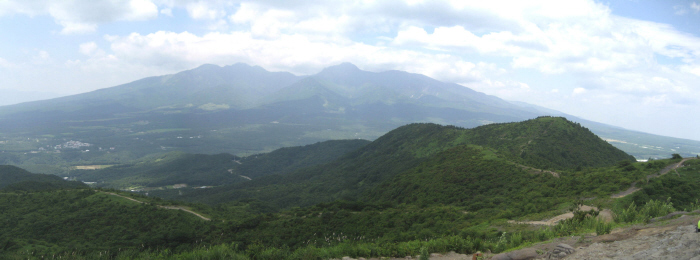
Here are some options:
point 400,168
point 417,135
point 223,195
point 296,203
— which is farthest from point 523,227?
point 223,195

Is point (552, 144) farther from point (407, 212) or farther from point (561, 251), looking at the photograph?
point (561, 251)

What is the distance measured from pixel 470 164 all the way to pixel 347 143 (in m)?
110

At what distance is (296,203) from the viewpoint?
73.9m

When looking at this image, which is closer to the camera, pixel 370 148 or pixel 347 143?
pixel 370 148

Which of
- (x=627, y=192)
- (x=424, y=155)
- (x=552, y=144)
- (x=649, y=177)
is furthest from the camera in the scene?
(x=424, y=155)

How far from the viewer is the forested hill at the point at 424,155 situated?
187ft

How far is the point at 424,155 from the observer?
251 ft

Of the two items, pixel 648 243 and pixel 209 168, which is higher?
pixel 648 243

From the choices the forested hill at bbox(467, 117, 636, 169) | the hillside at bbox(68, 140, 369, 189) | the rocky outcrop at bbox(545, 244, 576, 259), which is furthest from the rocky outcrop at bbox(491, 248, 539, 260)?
the hillside at bbox(68, 140, 369, 189)

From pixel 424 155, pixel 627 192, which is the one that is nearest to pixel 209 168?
pixel 424 155

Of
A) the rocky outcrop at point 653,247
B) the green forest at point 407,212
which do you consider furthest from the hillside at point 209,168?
the rocky outcrop at point 653,247

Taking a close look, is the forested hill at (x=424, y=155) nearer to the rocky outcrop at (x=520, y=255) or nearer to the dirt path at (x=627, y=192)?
the dirt path at (x=627, y=192)

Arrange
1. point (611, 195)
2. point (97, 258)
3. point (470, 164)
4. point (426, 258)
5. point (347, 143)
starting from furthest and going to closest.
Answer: point (347, 143) < point (470, 164) < point (611, 195) < point (97, 258) < point (426, 258)

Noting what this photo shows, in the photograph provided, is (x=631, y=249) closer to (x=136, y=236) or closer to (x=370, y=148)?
(x=136, y=236)
